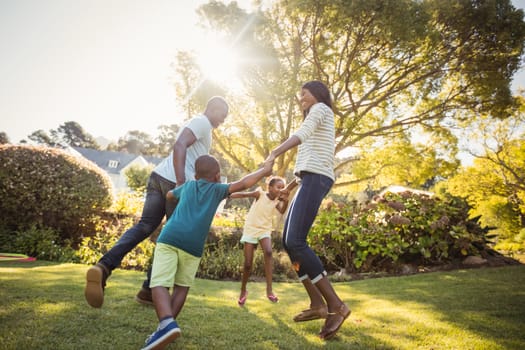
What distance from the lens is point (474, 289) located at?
412cm

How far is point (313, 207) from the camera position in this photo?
8.44 feet

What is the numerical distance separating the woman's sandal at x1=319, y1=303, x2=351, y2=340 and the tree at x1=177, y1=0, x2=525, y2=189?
792 cm

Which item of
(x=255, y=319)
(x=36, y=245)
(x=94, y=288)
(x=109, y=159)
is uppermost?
(x=109, y=159)

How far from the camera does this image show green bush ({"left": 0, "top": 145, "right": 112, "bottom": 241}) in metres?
6.77

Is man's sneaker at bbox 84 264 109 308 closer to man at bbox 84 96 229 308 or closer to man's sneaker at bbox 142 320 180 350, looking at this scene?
man at bbox 84 96 229 308

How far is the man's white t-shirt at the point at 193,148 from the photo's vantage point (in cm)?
297

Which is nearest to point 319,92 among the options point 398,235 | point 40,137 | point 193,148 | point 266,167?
point 266,167

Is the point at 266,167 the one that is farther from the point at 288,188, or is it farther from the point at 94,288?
the point at 94,288

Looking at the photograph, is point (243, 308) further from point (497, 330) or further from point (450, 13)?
point (450, 13)

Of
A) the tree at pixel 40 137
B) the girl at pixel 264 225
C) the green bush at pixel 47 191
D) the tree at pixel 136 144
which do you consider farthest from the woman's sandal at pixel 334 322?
the tree at pixel 40 137

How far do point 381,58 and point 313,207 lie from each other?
29.7 ft

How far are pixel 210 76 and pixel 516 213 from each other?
1440 cm

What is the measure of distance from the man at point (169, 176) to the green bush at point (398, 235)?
4.59 m

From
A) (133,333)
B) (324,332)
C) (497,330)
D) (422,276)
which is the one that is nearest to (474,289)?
(422,276)
